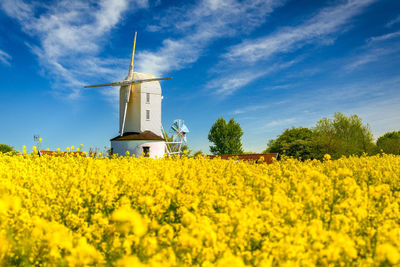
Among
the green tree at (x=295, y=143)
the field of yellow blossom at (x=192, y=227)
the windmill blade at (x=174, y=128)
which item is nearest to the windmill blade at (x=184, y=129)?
the windmill blade at (x=174, y=128)

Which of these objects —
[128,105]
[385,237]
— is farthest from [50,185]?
[128,105]

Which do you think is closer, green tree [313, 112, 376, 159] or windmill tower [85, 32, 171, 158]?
windmill tower [85, 32, 171, 158]

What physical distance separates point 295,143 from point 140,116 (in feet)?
84.8

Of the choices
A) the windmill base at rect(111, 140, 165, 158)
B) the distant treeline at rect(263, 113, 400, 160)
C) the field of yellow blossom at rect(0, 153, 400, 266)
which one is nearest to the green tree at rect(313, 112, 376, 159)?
the distant treeline at rect(263, 113, 400, 160)

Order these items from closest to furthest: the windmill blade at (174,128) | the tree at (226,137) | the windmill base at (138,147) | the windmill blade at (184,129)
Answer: the windmill base at (138,147), the windmill blade at (184,129), the windmill blade at (174,128), the tree at (226,137)

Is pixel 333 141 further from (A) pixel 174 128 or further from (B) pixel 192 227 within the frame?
(B) pixel 192 227

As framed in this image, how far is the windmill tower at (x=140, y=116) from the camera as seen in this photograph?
36.5m

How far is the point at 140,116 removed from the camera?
38.1m

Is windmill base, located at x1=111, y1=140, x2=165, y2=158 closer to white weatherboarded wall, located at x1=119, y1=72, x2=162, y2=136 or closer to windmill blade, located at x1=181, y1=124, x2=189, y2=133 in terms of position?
white weatherboarded wall, located at x1=119, y1=72, x2=162, y2=136

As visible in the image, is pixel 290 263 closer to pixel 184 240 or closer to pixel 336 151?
pixel 184 240

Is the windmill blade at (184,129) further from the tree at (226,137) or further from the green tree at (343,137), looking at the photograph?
the green tree at (343,137)

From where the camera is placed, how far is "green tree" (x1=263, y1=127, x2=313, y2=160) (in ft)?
154

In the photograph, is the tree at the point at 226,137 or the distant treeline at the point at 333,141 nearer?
the distant treeline at the point at 333,141

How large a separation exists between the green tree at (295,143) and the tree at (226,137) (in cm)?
697
